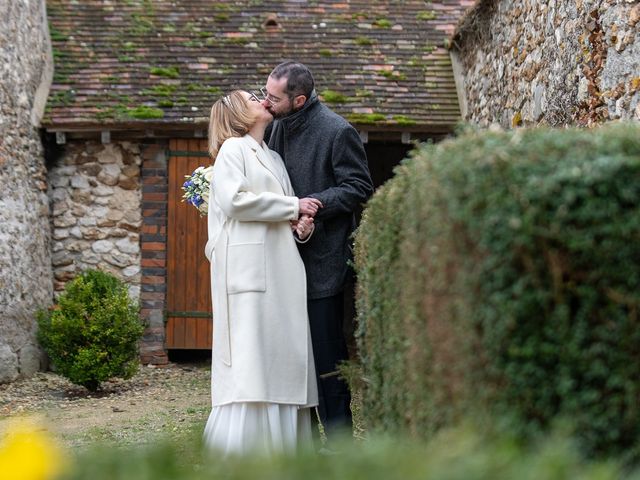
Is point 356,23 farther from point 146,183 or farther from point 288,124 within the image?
point 288,124

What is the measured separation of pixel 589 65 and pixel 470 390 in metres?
3.73

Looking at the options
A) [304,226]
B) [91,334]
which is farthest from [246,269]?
[91,334]

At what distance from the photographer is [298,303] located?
4.55 metres

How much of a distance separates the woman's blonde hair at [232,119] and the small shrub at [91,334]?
3987 millimetres

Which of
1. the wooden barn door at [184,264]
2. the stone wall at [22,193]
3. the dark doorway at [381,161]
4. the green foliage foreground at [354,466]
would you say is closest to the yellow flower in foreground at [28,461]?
the green foliage foreground at [354,466]

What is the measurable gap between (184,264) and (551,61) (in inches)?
182

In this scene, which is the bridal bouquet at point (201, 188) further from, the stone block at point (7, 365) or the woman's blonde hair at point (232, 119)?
the stone block at point (7, 365)

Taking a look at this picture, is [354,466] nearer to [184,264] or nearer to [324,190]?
[324,190]

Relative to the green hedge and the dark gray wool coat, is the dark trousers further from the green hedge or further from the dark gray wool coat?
the green hedge

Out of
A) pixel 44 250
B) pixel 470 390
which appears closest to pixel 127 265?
pixel 44 250

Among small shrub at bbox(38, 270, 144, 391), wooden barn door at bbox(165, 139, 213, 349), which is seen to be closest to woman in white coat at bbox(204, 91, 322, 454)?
small shrub at bbox(38, 270, 144, 391)

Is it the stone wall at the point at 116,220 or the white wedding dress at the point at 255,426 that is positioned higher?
the stone wall at the point at 116,220

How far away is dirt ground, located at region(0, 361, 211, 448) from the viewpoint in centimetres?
625

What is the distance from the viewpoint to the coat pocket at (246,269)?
4445mm
